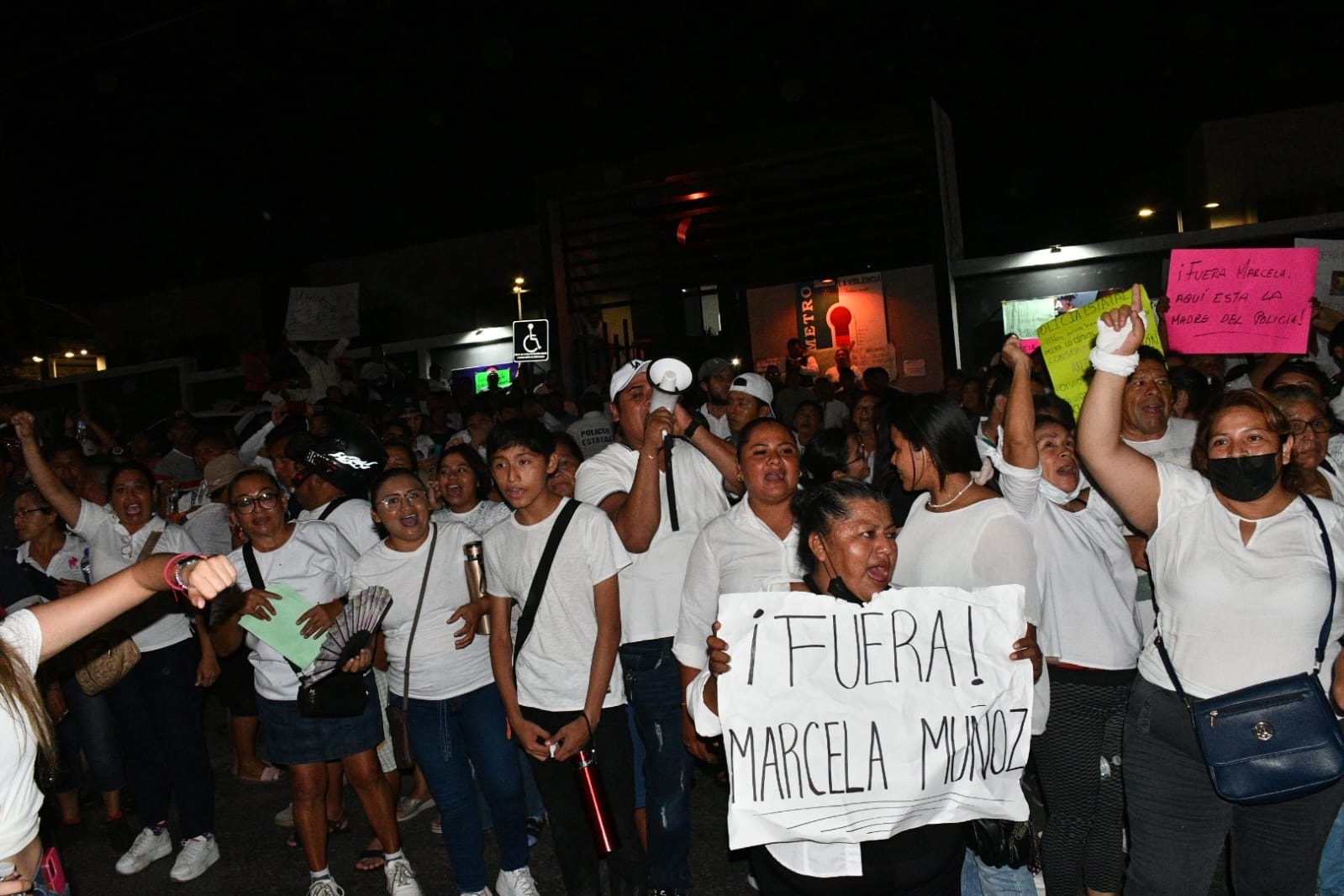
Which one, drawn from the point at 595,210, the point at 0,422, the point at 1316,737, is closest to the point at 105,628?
the point at 1316,737

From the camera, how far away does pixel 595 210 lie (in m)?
16.0

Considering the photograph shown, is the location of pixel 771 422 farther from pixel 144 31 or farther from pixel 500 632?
pixel 144 31

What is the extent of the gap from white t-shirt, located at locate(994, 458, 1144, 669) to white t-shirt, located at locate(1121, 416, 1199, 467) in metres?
0.79

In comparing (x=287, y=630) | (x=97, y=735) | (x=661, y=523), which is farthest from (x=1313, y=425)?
(x=97, y=735)

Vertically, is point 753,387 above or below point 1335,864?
above

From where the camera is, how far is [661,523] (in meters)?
4.40

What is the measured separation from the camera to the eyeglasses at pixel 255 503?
4.65 m

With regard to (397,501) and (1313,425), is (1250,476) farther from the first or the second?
(397,501)

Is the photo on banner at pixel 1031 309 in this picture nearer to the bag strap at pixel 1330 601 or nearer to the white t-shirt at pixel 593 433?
the white t-shirt at pixel 593 433

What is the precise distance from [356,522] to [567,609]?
1.94m

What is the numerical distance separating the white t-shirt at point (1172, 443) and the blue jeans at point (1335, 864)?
1.49m

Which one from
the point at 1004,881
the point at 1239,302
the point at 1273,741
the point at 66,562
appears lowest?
the point at 1004,881

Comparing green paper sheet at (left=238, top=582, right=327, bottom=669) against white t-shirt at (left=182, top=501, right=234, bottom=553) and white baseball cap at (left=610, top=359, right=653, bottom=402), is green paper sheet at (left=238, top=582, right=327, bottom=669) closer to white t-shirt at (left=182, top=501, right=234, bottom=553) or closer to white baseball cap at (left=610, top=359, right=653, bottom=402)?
white baseball cap at (left=610, top=359, right=653, bottom=402)

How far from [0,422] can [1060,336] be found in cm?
1442
